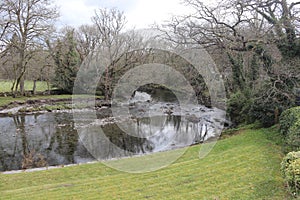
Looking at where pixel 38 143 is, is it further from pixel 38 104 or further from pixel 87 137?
pixel 38 104

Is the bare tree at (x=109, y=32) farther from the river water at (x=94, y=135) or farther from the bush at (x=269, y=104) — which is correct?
the bush at (x=269, y=104)

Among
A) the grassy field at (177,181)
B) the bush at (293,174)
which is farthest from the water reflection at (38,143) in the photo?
the bush at (293,174)

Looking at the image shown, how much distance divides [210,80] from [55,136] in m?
10.4

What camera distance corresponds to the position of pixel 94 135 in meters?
12.5

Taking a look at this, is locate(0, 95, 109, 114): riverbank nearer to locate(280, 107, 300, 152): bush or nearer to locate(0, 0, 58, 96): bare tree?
locate(0, 0, 58, 96): bare tree

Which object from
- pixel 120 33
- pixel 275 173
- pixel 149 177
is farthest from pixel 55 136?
pixel 120 33

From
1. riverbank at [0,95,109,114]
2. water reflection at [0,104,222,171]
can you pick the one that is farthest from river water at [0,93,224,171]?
riverbank at [0,95,109,114]

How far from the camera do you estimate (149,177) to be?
20.9ft

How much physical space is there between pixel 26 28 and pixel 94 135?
15356 mm

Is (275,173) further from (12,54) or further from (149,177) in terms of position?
(12,54)

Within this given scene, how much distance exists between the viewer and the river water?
379 inches

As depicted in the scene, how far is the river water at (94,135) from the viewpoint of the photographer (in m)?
9.62

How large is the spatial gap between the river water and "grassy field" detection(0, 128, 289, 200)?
179 centimetres

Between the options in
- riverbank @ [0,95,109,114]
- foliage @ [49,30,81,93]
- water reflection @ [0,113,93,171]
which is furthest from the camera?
foliage @ [49,30,81,93]
